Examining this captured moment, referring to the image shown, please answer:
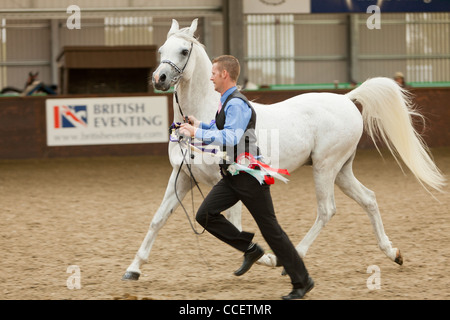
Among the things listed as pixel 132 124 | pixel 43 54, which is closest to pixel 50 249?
pixel 132 124

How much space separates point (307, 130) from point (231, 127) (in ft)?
4.84

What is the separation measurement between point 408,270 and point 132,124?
28.2 ft

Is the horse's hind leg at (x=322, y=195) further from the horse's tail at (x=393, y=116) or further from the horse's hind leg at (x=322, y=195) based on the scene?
the horse's tail at (x=393, y=116)

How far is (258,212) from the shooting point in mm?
4008

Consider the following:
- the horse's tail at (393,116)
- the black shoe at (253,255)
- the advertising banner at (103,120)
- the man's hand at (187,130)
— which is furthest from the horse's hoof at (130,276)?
the advertising banner at (103,120)

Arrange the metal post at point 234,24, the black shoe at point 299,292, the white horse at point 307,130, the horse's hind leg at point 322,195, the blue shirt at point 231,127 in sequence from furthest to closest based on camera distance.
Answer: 1. the metal post at point 234,24
2. the horse's hind leg at point 322,195
3. the white horse at point 307,130
4. the black shoe at point 299,292
5. the blue shirt at point 231,127

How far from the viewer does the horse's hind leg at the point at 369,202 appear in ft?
16.7

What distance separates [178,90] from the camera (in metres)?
4.81

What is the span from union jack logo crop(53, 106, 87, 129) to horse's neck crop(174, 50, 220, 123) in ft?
26.9

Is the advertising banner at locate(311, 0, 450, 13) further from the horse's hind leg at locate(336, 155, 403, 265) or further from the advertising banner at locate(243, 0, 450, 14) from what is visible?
the horse's hind leg at locate(336, 155, 403, 265)

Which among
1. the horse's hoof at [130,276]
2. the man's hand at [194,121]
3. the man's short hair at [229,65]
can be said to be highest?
the man's short hair at [229,65]

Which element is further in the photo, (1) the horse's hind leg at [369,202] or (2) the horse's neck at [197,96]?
(1) the horse's hind leg at [369,202]

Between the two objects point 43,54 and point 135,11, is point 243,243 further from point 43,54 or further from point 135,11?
point 43,54

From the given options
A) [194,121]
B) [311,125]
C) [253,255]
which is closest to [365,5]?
[311,125]
